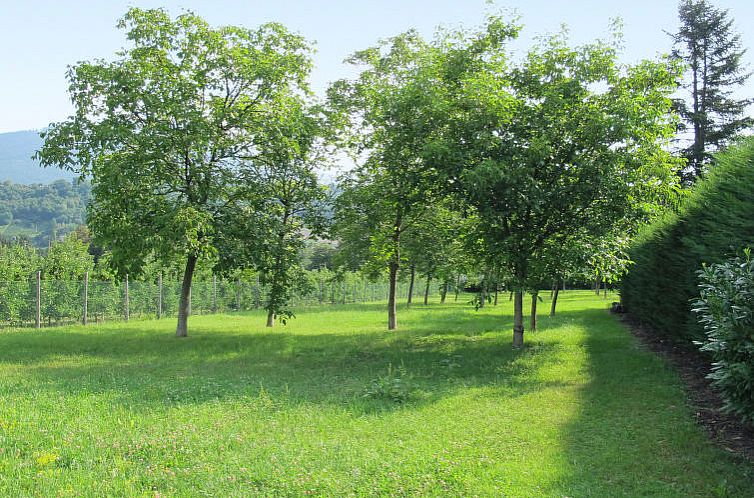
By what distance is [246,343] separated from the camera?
50.3 ft

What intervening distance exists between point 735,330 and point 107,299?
24.2 meters

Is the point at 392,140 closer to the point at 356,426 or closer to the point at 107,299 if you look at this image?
the point at 356,426

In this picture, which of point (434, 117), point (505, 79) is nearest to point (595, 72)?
point (505, 79)

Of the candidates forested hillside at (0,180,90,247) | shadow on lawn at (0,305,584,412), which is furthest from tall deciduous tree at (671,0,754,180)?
forested hillside at (0,180,90,247)

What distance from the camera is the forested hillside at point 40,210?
150663 millimetres

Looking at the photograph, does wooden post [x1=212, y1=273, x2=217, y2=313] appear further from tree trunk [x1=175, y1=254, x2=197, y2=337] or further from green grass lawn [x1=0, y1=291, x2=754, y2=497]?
green grass lawn [x1=0, y1=291, x2=754, y2=497]

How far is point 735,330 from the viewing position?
5328 millimetres

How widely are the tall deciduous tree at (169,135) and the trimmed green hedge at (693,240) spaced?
10374mm

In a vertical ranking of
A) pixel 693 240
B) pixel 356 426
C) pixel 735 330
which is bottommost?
pixel 356 426

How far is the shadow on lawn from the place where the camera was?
8.91 metres

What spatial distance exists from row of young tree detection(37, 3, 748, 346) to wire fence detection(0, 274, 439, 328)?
2411 millimetres

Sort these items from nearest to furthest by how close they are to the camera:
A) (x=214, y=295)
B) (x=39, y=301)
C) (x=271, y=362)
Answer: (x=271, y=362) < (x=39, y=301) < (x=214, y=295)

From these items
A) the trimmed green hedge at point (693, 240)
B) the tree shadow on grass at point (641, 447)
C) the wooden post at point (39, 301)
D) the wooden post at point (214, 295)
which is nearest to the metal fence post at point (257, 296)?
the wooden post at point (214, 295)

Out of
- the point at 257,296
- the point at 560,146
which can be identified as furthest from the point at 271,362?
the point at 257,296
